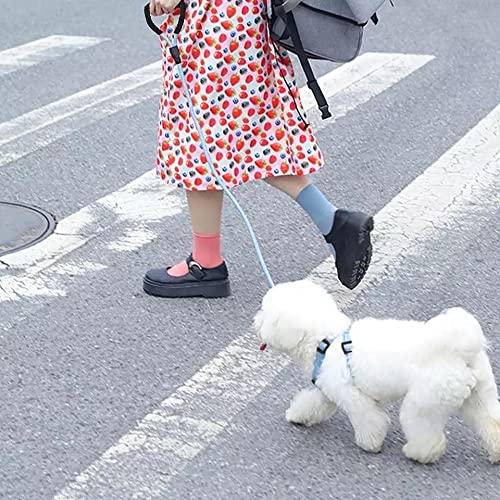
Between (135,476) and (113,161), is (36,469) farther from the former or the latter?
(113,161)

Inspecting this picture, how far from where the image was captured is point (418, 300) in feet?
15.4

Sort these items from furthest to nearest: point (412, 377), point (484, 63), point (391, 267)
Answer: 1. point (484, 63)
2. point (391, 267)
3. point (412, 377)

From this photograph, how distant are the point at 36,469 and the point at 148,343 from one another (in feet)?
2.95

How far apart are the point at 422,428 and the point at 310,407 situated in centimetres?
38

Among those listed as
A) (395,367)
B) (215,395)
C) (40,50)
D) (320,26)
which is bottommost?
(40,50)

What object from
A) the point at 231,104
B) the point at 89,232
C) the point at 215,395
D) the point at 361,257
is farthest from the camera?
the point at 89,232

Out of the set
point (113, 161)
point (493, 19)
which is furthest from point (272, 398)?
point (493, 19)

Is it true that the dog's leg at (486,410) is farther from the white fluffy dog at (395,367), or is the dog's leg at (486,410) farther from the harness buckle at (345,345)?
the harness buckle at (345,345)

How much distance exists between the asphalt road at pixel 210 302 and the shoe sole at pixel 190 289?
0.13 feet

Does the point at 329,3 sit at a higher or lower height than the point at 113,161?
higher

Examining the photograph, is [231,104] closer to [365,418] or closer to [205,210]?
[205,210]

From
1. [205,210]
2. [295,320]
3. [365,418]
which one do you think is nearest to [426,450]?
[365,418]

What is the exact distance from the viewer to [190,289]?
4684 mm

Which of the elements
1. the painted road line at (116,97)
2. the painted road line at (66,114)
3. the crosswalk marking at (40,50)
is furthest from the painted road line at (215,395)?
the crosswalk marking at (40,50)
